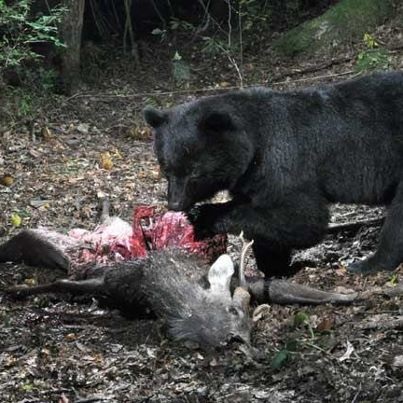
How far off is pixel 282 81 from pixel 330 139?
6.13 metres

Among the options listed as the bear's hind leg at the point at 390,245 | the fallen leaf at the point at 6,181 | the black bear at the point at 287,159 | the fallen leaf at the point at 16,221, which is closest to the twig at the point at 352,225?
the black bear at the point at 287,159

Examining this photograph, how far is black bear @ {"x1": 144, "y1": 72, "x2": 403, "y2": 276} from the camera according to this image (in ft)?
19.5

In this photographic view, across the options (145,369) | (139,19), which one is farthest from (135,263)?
(139,19)

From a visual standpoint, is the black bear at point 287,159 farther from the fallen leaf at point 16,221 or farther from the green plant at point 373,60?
the green plant at point 373,60

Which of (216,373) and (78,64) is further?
(78,64)

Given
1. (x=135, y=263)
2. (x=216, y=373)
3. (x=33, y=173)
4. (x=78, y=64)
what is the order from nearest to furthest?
(x=216, y=373) → (x=135, y=263) → (x=33, y=173) → (x=78, y=64)

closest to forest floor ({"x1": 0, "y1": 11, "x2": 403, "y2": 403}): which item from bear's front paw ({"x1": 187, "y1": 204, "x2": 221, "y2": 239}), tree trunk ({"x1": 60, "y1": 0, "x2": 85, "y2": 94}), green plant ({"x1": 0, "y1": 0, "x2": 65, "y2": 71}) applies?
bear's front paw ({"x1": 187, "y1": 204, "x2": 221, "y2": 239})

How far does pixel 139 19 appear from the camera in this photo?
14109mm

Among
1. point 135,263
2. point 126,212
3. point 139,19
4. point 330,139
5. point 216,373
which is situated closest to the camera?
point 216,373

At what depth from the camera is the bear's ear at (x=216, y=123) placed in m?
5.78

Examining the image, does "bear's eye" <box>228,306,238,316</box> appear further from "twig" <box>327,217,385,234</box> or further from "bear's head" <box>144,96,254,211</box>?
"twig" <box>327,217,385,234</box>

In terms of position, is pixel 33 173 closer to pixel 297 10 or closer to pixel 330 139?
pixel 330 139

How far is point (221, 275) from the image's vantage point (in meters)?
4.97

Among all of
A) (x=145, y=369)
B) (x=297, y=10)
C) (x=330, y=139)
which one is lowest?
(x=145, y=369)
